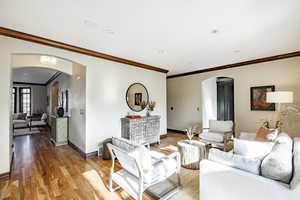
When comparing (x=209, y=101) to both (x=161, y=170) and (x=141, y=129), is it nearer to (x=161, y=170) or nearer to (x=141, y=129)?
(x=141, y=129)

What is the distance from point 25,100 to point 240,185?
12735 mm

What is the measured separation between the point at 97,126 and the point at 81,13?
2.64 m

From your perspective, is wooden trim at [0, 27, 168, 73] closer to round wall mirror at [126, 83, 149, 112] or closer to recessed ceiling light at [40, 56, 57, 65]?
round wall mirror at [126, 83, 149, 112]

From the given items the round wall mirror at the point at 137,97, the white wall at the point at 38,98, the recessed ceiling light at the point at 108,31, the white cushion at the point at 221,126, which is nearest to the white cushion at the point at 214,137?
the white cushion at the point at 221,126

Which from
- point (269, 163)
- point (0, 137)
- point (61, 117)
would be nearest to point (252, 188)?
point (269, 163)

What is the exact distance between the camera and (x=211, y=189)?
1649mm

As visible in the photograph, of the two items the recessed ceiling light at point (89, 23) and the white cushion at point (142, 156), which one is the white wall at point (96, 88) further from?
the white cushion at point (142, 156)

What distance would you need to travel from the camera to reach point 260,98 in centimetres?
426

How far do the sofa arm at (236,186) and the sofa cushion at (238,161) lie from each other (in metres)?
0.07

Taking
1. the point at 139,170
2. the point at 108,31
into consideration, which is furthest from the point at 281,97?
the point at 108,31

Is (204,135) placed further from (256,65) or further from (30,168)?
(30,168)

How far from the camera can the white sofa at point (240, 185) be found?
1.24 metres

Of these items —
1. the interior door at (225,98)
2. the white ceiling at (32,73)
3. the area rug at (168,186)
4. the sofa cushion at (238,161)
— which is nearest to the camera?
the sofa cushion at (238,161)

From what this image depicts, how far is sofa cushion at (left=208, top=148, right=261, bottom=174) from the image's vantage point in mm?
1491
